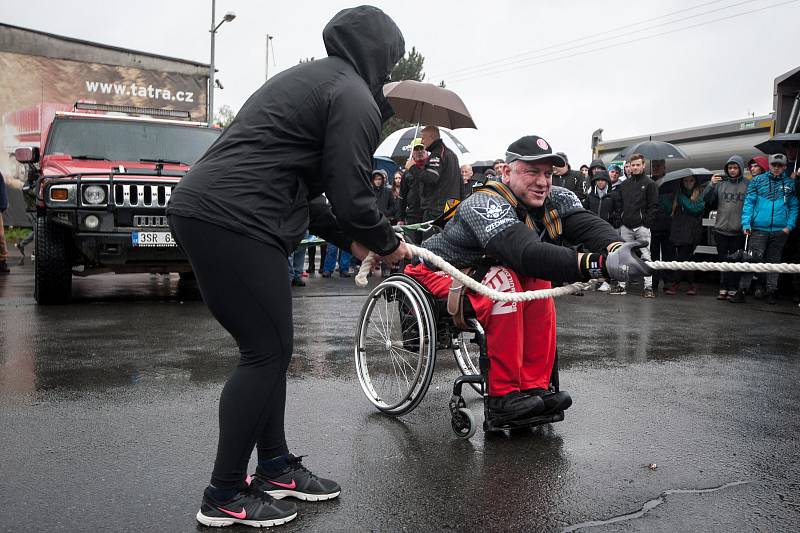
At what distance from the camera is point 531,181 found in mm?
4098

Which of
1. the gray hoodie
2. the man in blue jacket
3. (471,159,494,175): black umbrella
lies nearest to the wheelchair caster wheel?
the man in blue jacket

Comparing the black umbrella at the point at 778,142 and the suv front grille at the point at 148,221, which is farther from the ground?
the black umbrella at the point at 778,142

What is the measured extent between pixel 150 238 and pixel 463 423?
5499mm

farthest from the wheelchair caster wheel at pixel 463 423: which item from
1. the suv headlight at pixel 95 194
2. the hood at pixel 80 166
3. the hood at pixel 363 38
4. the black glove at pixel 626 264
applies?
the hood at pixel 80 166

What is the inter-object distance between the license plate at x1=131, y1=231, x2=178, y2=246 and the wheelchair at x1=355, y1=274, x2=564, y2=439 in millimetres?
4419

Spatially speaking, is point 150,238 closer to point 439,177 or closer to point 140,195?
point 140,195

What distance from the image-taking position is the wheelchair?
13.4 feet

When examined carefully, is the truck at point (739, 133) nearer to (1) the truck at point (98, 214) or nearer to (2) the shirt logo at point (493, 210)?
(1) the truck at point (98, 214)

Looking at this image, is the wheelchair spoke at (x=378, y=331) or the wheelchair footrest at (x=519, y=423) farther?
the wheelchair spoke at (x=378, y=331)

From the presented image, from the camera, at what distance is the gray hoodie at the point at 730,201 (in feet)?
36.8

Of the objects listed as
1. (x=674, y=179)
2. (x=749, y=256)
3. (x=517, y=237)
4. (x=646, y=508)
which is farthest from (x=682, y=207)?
(x=646, y=508)

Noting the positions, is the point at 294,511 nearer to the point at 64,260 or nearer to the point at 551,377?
the point at 551,377

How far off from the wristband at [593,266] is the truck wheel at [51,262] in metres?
6.72

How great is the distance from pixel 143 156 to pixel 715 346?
22.6 ft
